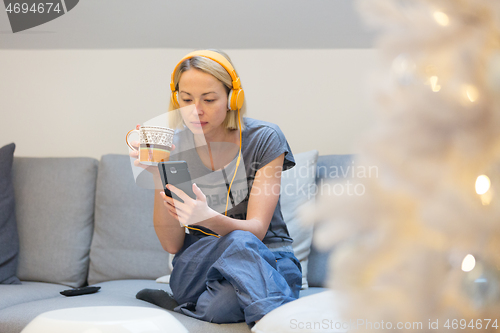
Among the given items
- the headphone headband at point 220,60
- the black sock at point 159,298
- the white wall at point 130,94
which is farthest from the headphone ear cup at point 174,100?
the white wall at point 130,94

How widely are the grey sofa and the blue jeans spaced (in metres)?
0.49

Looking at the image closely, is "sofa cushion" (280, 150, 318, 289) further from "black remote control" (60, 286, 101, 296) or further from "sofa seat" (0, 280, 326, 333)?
"black remote control" (60, 286, 101, 296)

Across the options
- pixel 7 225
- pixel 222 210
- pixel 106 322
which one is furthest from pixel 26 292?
pixel 106 322

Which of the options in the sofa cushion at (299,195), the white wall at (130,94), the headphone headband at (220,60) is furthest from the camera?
the white wall at (130,94)

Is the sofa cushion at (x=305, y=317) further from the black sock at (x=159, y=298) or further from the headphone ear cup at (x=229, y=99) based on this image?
the headphone ear cup at (x=229, y=99)

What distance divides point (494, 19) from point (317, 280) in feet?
4.70

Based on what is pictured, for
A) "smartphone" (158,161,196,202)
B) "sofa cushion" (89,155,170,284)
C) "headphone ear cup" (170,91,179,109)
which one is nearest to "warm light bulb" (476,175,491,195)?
"smartphone" (158,161,196,202)

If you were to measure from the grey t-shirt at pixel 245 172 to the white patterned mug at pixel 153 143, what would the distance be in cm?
26

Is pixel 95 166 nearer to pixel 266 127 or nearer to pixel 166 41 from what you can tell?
pixel 166 41

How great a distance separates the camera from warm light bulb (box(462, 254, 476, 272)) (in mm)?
222

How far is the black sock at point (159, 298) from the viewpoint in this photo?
112 cm

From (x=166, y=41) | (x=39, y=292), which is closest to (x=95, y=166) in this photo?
(x=39, y=292)

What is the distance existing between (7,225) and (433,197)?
72.8 inches

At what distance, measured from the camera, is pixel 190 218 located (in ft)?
3.46
